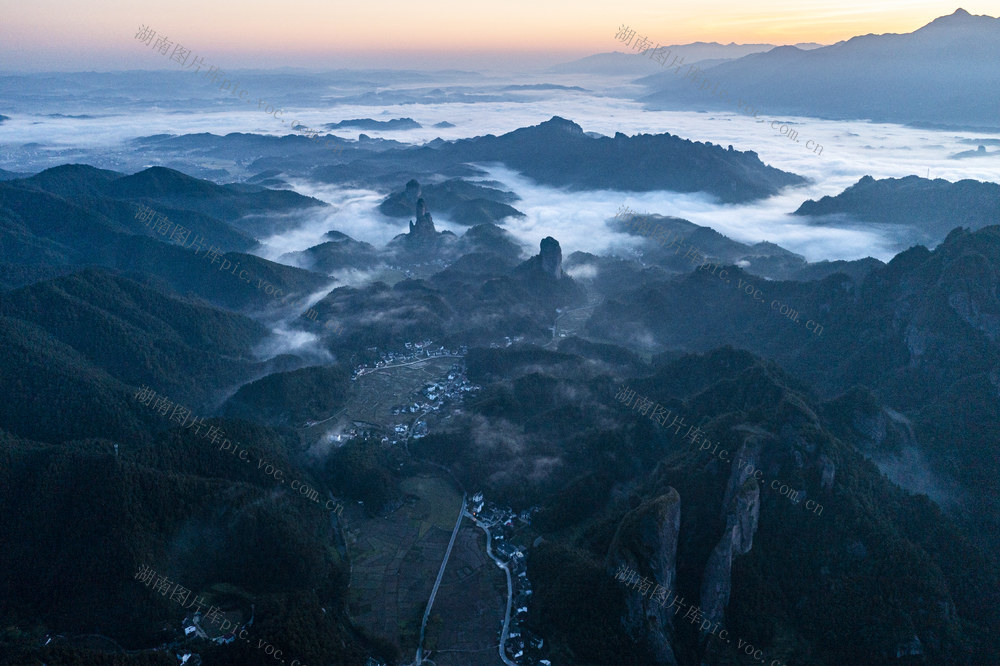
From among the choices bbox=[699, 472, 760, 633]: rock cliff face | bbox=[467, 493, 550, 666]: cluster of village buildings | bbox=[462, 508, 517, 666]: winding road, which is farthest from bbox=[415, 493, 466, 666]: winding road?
bbox=[699, 472, 760, 633]: rock cliff face

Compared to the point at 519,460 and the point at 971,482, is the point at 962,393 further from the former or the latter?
the point at 519,460

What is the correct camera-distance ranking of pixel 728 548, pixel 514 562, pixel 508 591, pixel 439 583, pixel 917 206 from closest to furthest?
pixel 728 548
pixel 508 591
pixel 439 583
pixel 514 562
pixel 917 206

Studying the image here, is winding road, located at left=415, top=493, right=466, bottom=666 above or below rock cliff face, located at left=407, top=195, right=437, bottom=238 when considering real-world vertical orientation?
below

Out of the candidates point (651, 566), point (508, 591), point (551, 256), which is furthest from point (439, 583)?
point (551, 256)

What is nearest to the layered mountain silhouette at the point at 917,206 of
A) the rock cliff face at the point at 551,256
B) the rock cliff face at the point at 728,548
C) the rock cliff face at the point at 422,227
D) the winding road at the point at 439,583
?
the rock cliff face at the point at 551,256

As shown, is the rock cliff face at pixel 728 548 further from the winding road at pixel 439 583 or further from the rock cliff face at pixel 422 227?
the rock cliff face at pixel 422 227

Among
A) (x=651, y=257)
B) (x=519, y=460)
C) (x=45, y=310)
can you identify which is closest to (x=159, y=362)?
(x=45, y=310)

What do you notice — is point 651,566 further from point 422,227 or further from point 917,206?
point 917,206

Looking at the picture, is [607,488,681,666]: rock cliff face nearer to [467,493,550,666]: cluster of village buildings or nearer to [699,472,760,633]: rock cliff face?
[699,472,760,633]: rock cliff face
